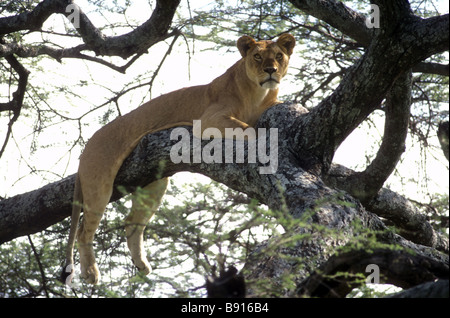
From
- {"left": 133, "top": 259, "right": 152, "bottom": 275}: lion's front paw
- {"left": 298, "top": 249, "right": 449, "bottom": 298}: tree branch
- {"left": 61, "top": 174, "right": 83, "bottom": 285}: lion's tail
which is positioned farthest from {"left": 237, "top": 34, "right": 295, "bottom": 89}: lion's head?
{"left": 298, "top": 249, "right": 449, "bottom": 298}: tree branch

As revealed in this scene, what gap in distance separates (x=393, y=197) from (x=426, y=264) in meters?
3.49

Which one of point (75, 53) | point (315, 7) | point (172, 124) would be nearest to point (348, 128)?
point (315, 7)

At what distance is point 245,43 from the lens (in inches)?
231

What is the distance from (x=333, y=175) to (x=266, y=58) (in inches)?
51.5

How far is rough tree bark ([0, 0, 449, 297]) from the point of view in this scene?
10.2ft

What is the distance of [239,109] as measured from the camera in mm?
5785

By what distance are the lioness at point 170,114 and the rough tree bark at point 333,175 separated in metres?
0.17

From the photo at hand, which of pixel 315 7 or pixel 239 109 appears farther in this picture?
pixel 239 109

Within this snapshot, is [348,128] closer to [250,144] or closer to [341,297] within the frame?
[250,144]

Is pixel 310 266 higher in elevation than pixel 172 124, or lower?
lower

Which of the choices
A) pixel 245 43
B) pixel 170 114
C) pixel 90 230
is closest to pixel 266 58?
pixel 245 43

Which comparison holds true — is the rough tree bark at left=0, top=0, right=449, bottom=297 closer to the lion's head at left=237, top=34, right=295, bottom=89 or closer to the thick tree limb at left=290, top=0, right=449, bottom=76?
the thick tree limb at left=290, top=0, right=449, bottom=76

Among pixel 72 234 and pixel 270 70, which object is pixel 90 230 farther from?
pixel 270 70

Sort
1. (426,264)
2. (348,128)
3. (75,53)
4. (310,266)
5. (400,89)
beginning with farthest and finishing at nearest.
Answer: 1. (75,53)
2. (400,89)
3. (348,128)
4. (310,266)
5. (426,264)
